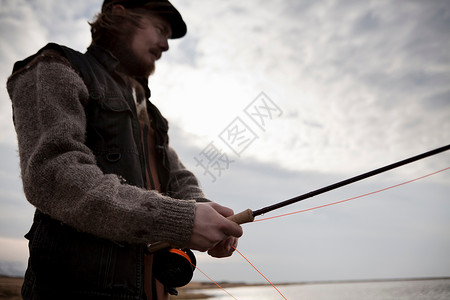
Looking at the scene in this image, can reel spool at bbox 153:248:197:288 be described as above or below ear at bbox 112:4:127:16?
below

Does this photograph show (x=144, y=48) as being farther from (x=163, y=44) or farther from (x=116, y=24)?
(x=116, y=24)

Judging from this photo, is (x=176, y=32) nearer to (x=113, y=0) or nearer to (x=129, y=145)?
(x=113, y=0)

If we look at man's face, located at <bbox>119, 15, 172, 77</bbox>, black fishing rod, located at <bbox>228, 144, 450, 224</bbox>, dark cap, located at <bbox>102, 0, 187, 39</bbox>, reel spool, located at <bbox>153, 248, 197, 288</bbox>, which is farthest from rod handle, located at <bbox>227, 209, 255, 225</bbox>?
dark cap, located at <bbox>102, 0, 187, 39</bbox>

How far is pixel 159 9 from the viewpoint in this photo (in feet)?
9.73

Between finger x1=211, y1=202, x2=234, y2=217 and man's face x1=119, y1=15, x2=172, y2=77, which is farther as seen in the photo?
man's face x1=119, y1=15, x2=172, y2=77

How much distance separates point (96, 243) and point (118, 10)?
7.05 feet

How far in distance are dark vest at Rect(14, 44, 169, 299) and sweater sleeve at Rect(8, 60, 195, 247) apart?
0.66 feet

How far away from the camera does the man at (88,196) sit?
4.83 feet

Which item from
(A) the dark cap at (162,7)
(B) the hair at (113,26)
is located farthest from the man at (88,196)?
(A) the dark cap at (162,7)

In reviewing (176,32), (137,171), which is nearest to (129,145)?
(137,171)

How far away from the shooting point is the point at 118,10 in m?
2.89

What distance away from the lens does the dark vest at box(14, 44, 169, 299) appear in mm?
1590

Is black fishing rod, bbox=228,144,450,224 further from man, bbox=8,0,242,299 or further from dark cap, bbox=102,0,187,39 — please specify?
dark cap, bbox=102,0,187,39

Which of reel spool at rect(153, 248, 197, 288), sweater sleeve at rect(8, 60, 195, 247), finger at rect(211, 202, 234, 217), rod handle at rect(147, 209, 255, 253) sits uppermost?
sweater sleeve at rect(8, 60, 195, 247)
